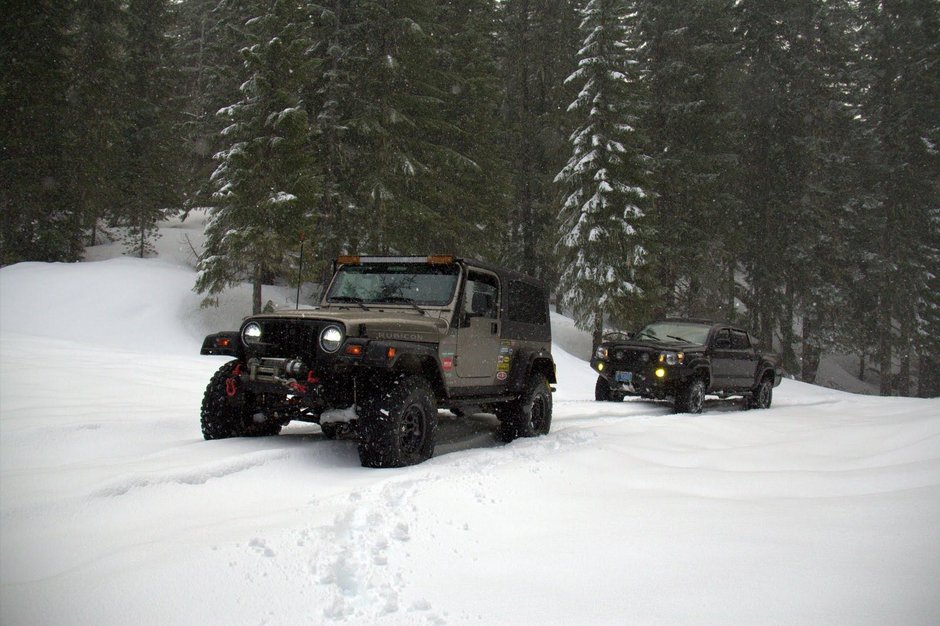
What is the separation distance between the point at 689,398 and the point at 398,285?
6.59 meters

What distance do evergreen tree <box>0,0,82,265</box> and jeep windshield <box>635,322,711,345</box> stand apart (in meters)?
16.7

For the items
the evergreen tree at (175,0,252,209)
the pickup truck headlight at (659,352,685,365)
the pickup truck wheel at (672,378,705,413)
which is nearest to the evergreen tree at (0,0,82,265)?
the evergreen tree at (175,0,252,209)

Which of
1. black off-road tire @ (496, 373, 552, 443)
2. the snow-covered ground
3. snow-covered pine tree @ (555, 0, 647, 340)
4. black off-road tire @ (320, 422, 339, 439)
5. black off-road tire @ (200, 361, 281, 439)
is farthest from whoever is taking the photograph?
snow-covered pine tree @ (555, 0, 647, 340)

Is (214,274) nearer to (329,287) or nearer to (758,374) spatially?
(329,287)

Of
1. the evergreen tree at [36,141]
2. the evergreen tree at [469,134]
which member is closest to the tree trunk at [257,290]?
the evergreen tree at [469,134]

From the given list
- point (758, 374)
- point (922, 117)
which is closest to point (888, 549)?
point (758, 374)

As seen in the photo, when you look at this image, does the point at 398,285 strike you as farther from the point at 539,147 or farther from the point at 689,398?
the point at 539,147

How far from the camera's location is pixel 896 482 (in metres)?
5.18

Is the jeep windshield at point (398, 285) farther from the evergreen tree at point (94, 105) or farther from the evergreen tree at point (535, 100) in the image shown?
the evergreen tree at point (94, 105)

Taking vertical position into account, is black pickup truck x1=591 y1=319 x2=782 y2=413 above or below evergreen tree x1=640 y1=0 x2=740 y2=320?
below

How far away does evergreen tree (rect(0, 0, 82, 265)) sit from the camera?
19.1 meters

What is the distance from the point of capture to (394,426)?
18.1 feet

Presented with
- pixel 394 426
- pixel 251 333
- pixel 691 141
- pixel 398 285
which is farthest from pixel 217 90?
pixel 394 426

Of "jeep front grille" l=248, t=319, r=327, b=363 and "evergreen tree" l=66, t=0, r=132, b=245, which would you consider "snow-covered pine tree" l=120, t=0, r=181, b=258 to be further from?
"jeep front grille" l=248, t=319, r=327, b=363
